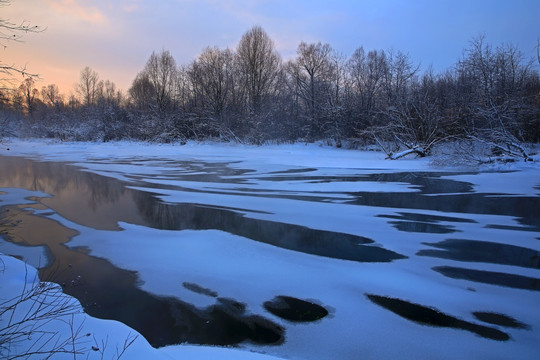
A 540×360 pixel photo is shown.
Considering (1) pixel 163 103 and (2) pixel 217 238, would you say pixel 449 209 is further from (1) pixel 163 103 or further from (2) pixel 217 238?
(1) pixel 163 103

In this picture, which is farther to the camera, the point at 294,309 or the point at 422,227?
the point at 422,227

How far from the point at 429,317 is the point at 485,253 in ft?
8.45

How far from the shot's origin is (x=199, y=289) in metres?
4.18

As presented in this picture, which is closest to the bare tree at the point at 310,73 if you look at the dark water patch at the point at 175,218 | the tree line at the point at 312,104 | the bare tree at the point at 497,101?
the tree line at the point at 312,104

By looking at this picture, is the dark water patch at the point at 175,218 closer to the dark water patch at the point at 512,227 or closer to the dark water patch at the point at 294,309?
the dark water patch at the point at 294,309

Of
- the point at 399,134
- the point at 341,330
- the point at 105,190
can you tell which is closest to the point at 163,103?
the point at 399,134

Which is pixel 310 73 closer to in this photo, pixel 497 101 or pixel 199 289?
pixel 497 101

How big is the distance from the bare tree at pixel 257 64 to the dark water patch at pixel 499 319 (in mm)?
38687

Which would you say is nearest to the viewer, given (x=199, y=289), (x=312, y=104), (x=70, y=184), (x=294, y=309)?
(x=294, y=309)

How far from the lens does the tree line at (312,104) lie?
69.9 ft

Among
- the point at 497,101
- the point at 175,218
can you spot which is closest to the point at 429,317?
the point at 175,218

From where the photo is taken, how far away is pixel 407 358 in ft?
9.29

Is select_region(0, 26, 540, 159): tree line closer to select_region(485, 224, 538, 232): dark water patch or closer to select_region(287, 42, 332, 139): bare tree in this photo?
select_region(287, 42, 332, 139): bare tree

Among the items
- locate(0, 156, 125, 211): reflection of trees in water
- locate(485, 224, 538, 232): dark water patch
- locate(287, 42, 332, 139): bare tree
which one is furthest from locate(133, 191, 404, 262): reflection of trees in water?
locate(287, 42, 332, 139): bare tree
